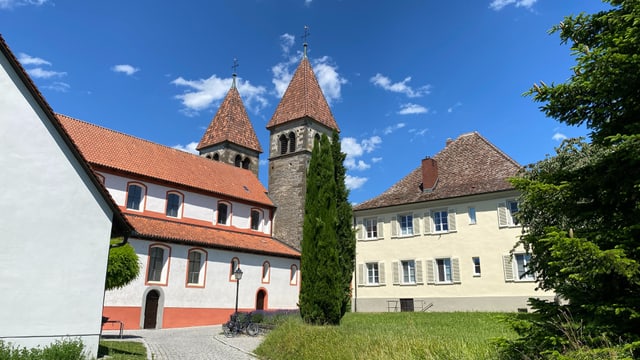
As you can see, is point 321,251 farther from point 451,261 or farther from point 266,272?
point 266,272

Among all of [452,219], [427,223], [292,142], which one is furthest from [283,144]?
[452,219]

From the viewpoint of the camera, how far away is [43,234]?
33.5ft

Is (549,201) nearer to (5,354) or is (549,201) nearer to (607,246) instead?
(607,246)

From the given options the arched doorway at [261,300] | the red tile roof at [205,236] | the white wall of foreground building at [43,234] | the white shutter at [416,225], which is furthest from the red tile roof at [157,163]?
the white wall of foreground building at [43,234]

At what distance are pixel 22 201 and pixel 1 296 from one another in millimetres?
2091

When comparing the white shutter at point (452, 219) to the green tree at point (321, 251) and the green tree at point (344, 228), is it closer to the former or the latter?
the green tree at point (344, 228)

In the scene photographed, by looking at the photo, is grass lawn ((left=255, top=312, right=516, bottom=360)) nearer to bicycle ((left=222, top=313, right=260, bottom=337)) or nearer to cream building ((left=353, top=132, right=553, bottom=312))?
bicycle ((left=222, top=313, right=260, bottom=337))

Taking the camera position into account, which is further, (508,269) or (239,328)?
(508,269)

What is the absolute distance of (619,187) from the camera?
197 inches

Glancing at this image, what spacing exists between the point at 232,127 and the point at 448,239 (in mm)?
26615

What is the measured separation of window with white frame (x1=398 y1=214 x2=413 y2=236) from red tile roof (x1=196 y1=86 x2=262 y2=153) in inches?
845

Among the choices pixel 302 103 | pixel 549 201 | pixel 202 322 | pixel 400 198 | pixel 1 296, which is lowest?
pixel 202 322

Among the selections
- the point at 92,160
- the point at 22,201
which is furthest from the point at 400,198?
the point at 22,201

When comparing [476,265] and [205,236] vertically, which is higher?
[205,236]
